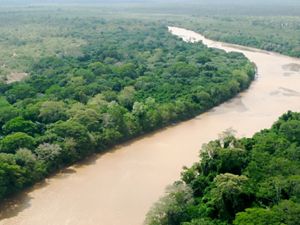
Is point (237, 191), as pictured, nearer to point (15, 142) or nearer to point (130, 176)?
point (130, 176)

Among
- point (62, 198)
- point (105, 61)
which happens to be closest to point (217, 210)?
point (62, 198)

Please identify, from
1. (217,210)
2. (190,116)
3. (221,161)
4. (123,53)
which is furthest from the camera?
(123,53)

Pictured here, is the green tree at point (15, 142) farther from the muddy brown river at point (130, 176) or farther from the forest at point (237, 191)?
the forest at point (237, 191)

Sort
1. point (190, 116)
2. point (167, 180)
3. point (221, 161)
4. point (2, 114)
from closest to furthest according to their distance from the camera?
1. point (221, 161)
2. point (167, 180)
3. point (2, 114)
4. point (190, 116)

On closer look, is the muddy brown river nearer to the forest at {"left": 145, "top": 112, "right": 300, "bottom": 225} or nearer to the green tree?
the green tree

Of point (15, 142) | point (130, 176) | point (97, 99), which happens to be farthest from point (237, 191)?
point (97, 99)

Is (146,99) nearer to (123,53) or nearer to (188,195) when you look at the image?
(188,195)
